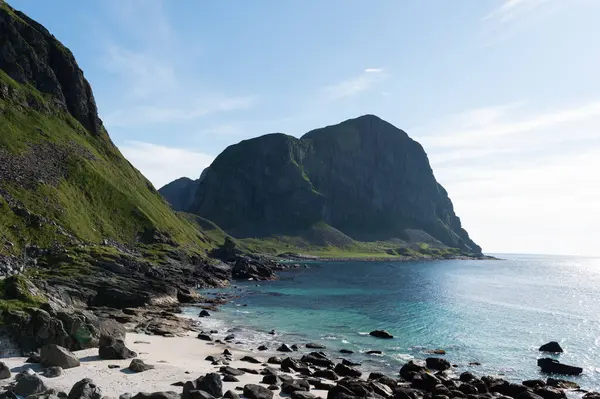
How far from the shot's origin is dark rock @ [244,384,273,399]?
28859 millimetres

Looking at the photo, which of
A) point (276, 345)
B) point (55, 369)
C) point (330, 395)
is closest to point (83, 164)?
point (276, 345)

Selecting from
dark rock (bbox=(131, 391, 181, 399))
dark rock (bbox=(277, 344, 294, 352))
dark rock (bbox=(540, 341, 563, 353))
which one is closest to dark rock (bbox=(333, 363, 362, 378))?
dark rock (bbox=(277, 344, 294, 352))

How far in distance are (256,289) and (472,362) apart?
2861 inches

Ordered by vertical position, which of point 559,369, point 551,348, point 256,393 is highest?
point 256,393

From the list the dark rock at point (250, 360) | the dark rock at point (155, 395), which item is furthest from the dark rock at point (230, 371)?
the dark rock at point (155, 395)

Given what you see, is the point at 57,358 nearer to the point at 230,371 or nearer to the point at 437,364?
the point at 230,371

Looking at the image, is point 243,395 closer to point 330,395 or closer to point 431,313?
point 330,395

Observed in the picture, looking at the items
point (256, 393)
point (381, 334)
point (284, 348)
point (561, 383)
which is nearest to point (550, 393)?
point (561, 383)

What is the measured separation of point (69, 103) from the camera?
16462cm

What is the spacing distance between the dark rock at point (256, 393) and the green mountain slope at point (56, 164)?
217 ft

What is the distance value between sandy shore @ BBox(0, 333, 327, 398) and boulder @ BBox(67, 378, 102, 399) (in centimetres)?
190

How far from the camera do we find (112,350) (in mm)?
34844

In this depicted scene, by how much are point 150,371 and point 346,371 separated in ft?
58.3

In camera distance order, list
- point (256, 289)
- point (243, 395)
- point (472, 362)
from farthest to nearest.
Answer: point (256, 289) < point (472, 362) < point (243, 395)
